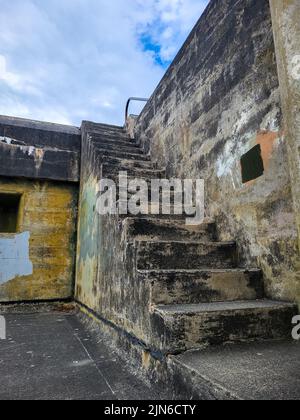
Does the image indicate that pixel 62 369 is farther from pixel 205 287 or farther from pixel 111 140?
pixel 111 140

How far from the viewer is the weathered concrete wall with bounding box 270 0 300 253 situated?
121cm

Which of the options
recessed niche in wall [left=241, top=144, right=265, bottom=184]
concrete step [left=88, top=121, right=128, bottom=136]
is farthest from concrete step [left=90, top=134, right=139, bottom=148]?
recessed niche in wall [left=241, top=144, right=265, bottom=184]

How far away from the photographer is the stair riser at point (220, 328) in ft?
5.19

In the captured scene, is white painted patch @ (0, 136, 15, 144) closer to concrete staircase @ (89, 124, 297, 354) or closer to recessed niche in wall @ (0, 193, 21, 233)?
recessed niche in wall @ (0, 193, 21, 233)

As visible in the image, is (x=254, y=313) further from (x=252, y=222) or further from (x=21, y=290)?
(x=21, y=290)

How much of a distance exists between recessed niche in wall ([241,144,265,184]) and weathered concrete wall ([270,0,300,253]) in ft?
3.26

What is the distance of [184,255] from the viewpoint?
2.40 m

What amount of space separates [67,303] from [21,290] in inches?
30.7

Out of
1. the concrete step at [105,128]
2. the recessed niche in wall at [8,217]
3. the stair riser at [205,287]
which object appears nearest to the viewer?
the stair riser at [205,287]

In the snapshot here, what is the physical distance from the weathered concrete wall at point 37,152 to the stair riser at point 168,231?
3.20 metres

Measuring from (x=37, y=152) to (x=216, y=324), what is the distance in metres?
4.70

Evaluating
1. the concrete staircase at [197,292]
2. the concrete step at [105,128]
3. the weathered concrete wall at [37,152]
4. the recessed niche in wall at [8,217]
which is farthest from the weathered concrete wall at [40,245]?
the concrete staircase at [197,292]

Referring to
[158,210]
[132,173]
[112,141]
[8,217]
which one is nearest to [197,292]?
[158,210]

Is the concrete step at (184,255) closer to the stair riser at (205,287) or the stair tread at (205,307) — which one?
the stair riser at (205,287)
